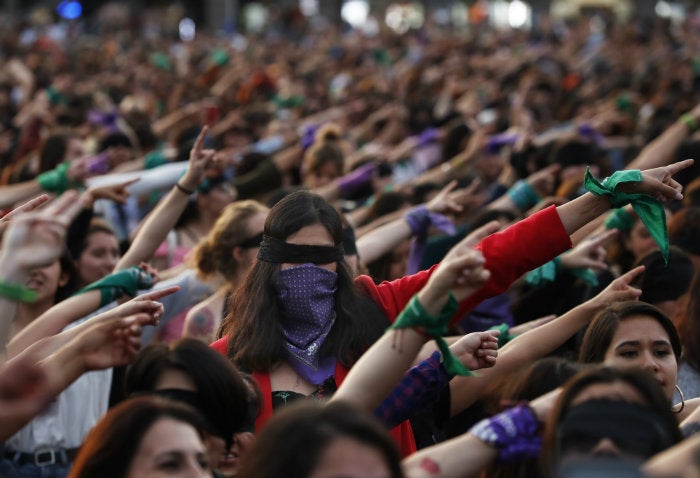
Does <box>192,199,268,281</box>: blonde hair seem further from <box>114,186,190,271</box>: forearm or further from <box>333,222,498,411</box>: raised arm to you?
<box>333,222,498,411</box>: raised arm

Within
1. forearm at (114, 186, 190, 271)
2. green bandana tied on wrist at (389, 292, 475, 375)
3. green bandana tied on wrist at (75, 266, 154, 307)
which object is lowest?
forearm at (114, 186, 190, 271)

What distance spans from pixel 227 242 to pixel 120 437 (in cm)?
278

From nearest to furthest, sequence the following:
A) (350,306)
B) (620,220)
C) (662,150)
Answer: (350,306) < (620,220) < (662,150)

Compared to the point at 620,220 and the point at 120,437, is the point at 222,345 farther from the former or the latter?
the point at 620,220

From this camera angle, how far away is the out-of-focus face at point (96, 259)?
6.15 m

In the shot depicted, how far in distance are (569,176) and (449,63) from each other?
11447mm

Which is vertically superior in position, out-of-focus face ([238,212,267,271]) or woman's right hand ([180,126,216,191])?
woman's right hand ([180,126,216,191])

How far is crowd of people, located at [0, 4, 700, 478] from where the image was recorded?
3.16 metres

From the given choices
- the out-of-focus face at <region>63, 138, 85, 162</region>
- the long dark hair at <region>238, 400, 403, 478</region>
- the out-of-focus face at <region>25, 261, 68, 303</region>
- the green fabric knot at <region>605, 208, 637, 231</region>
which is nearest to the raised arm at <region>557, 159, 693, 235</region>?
the long dark hair at <region>238, 400, 403, 478</region>

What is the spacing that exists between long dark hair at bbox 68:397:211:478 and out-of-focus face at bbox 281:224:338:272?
1111mm

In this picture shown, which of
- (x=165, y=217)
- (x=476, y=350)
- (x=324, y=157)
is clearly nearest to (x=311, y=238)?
(x=476, y=350)

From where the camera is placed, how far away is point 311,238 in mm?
4387

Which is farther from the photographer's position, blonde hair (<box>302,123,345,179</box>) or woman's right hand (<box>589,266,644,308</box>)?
blonde hair (<box>302,123,345,179</box>)

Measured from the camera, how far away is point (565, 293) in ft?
21.3
